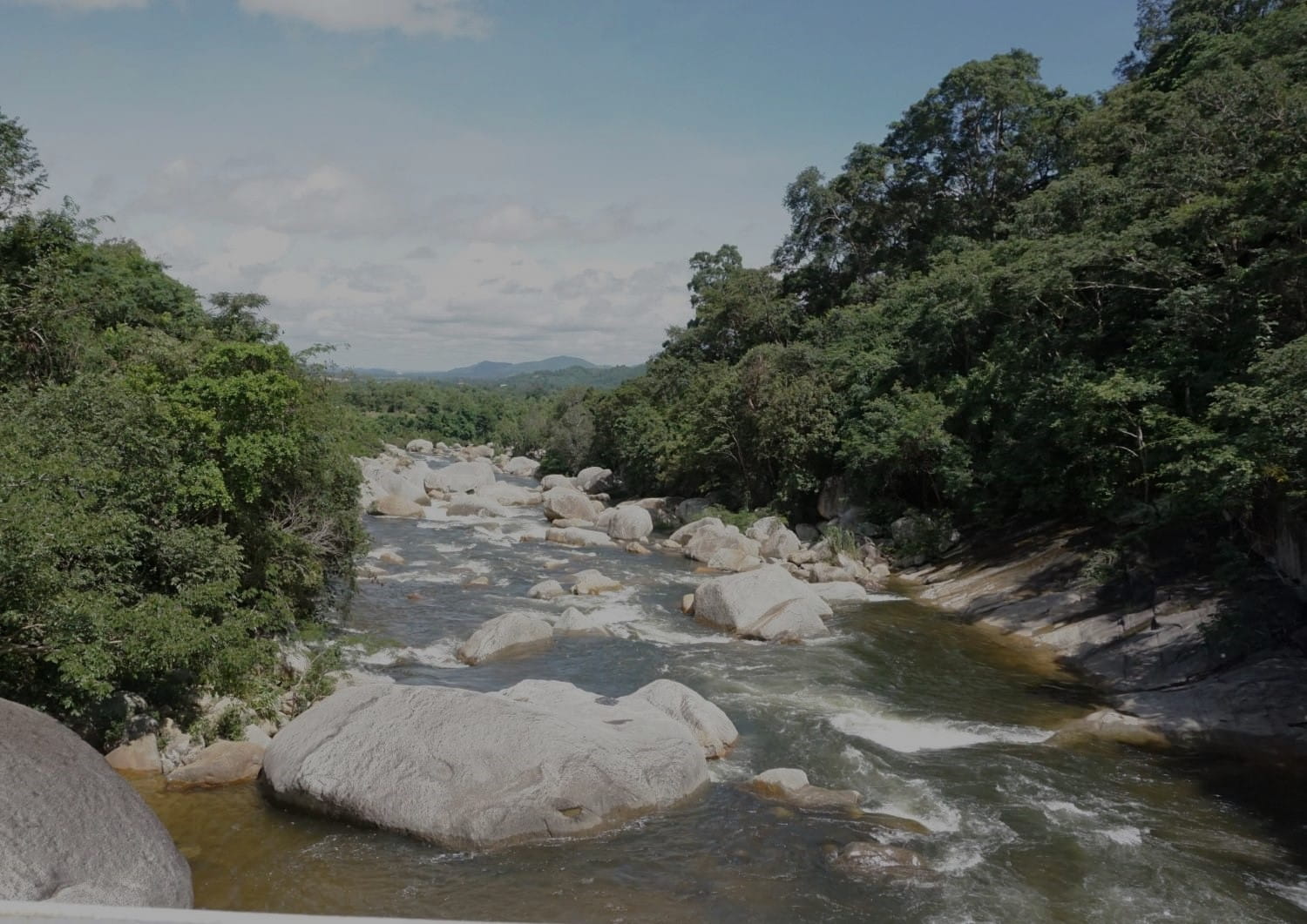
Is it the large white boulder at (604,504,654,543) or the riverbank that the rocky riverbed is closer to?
the riverbank

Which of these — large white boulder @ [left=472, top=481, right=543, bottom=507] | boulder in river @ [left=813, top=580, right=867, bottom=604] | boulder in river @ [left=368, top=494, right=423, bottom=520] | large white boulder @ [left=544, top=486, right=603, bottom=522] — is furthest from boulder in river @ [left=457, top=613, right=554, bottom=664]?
large white boulder @ [left=472, top=481, right=543, bottom=507]

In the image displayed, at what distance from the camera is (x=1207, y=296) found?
19.6m

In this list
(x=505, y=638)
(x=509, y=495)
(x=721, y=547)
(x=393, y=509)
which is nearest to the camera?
(x=505, y=638)

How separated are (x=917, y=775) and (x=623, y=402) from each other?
44671 mm

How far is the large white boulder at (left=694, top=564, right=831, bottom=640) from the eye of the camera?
2070 centimetres

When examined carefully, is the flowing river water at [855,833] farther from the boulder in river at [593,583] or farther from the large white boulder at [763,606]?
the boulder in river at [593,583]

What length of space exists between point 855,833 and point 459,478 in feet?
147

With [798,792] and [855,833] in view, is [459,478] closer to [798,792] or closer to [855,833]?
[798,792]

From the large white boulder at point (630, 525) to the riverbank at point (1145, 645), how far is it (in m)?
13.3

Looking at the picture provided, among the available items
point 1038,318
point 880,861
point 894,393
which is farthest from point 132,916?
point 894,393

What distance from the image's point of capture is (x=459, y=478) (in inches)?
2090

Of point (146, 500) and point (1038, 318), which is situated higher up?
point (1038, 318)

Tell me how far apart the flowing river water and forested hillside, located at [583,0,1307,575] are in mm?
5609

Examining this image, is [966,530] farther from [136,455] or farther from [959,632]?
[136,455]
